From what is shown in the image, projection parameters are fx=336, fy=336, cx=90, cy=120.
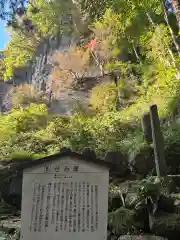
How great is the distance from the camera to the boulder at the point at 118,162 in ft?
27.5

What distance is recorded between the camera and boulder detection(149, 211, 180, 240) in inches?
191

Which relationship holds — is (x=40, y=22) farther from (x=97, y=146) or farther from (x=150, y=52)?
(x=97, y=146)

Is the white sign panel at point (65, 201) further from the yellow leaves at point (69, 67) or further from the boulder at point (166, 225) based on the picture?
the yellow leaves at point (69, 67)

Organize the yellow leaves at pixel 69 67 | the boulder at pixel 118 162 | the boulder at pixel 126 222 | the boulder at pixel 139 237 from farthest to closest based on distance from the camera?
the yellow leaves at pixel 69 67 → the boulder at pixel 118 162 → the boulder at pixel 126 222 → the boulder at pixel 139 237

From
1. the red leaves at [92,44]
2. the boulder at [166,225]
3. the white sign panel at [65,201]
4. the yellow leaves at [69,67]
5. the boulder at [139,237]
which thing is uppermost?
the red leaves at [92,44]

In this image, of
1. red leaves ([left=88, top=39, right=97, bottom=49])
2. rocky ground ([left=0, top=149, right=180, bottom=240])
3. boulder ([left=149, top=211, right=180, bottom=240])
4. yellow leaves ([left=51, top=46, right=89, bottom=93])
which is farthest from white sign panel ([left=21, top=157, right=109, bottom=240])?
yellow leaves ([left=51, top=46, right=89, bottom=93])

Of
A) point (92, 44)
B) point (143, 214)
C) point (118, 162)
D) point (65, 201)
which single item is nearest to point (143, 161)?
point (118, 162)

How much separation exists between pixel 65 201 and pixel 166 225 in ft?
7.67

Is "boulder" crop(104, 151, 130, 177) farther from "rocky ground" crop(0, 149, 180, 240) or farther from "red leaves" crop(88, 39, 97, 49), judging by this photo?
"red leaves" crop(88, 39, 97, 49)

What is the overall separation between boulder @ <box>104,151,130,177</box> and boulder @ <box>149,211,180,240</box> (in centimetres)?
335

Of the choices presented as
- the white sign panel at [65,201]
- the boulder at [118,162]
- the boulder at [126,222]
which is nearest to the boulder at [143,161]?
the boulder at [118,162]

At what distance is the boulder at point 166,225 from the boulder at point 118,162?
335 cm

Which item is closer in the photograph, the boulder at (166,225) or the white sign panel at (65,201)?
the white sign panel at (65,201)

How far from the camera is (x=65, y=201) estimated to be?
3139 millimetres
